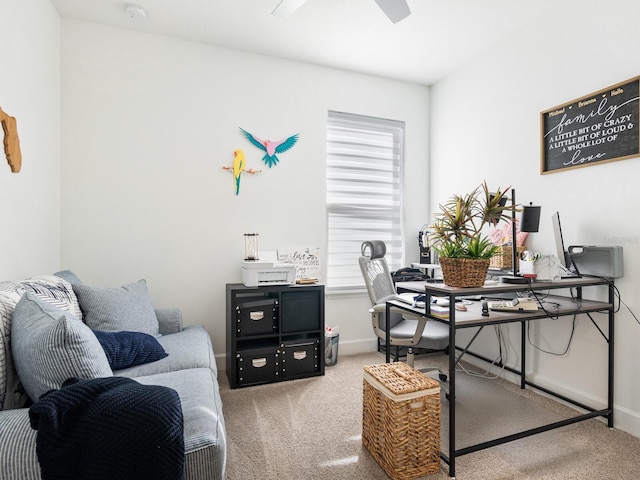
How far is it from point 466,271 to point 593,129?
144 cm

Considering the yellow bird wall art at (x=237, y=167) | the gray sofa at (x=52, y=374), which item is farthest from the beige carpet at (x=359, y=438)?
the yellow bird wall art at (x=237, y=167)

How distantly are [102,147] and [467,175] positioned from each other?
317 centimetres

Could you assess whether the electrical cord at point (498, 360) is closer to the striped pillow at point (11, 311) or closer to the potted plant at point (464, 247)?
the potted plant at point (464, 247)

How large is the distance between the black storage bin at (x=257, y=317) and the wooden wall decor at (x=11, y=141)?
5.31ft

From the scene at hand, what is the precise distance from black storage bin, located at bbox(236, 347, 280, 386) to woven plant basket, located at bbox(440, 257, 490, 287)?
1597 millimetres

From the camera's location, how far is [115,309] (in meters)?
2.18

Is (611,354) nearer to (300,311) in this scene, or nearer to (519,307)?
(519,307)

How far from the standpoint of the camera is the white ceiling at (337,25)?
2.57m

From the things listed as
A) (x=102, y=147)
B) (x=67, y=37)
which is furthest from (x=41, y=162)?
(x=67, y=37)

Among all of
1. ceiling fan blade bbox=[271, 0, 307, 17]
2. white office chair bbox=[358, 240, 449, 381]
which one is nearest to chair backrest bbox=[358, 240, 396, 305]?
white office chair bbox=[358, 240, 449, 381]

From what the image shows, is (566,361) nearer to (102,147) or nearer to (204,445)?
(204,445)

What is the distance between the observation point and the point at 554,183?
8.54ft

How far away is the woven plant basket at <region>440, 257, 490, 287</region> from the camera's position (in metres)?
1.85

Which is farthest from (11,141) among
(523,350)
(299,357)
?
(523,350)
